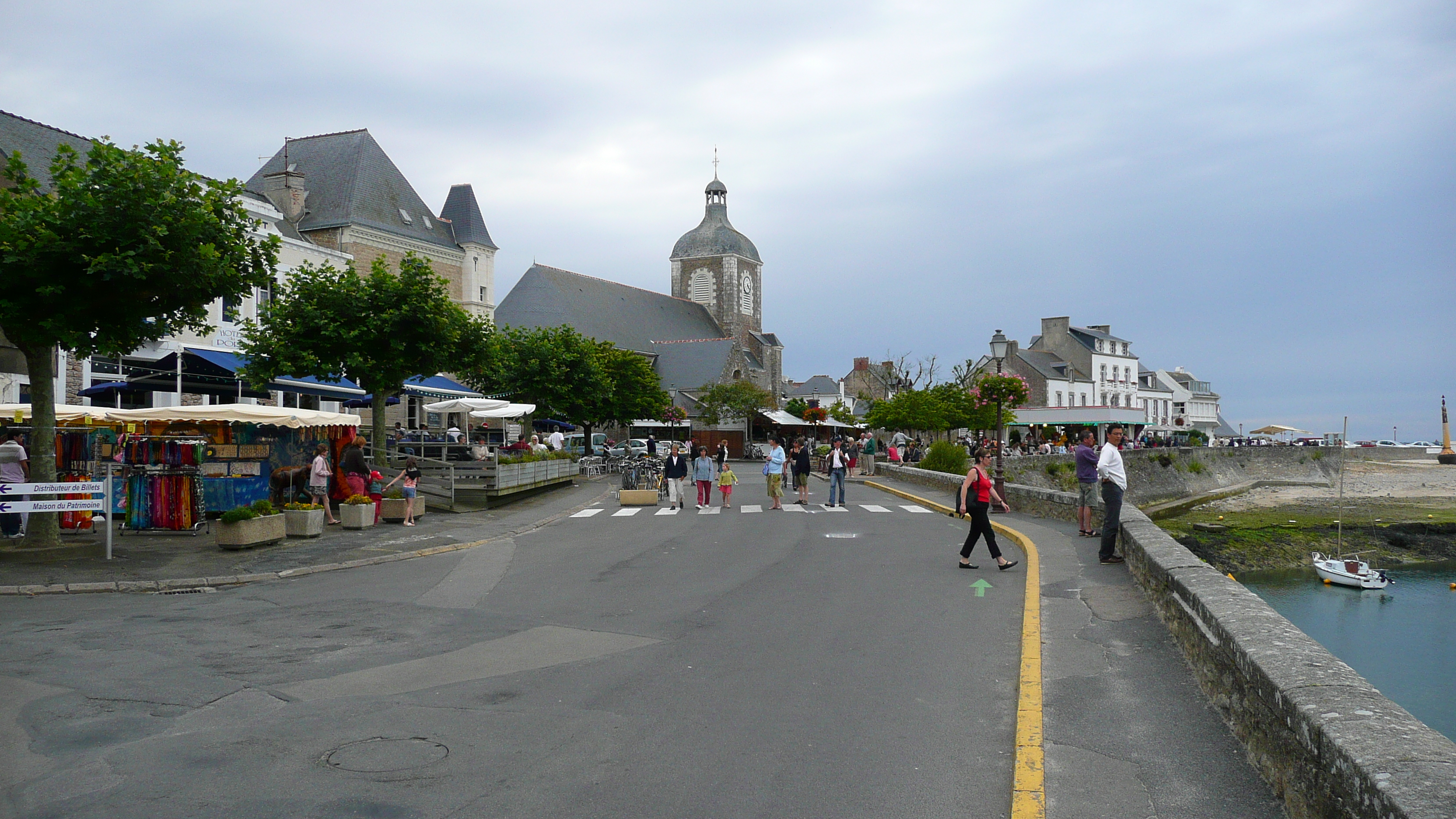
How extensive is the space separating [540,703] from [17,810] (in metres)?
2.59

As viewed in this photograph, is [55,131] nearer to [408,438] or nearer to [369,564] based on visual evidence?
[408,438]

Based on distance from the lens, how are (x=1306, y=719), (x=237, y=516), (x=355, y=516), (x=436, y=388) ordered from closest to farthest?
(x=1306, y=719) < (x=237, y=516) < (x=355, y=516) < (x=436, y=388)

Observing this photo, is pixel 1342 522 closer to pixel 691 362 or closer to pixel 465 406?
pixel 465 406

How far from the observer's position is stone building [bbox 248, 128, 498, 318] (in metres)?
50.1

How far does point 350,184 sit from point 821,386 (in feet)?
208

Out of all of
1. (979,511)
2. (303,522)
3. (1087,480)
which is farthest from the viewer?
(303,522)

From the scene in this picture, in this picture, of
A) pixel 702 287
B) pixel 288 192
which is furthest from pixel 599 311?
pixel 288 192

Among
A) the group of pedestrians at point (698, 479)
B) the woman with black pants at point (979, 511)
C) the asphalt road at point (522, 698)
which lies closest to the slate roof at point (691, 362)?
the group of pedestrians at point (698, 479)

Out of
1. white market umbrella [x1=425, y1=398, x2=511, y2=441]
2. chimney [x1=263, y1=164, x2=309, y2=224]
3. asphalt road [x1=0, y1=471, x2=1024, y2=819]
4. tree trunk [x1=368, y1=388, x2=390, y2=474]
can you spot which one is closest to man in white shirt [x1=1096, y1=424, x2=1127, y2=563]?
asphalt road [x1=0, y1=471, x2=1024, y2=819]

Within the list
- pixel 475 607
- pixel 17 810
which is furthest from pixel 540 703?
pixel 475 607

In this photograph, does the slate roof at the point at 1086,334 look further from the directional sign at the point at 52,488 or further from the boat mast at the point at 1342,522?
the directional sign at the point at 52,488

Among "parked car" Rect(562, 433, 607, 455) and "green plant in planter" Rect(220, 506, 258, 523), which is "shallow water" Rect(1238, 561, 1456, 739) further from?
"parked car" Rect(562, 433, 607, 455)

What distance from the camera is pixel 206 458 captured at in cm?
1606

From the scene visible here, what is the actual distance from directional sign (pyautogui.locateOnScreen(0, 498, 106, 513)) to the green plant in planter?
146cm
